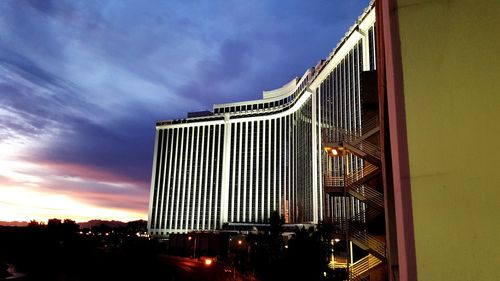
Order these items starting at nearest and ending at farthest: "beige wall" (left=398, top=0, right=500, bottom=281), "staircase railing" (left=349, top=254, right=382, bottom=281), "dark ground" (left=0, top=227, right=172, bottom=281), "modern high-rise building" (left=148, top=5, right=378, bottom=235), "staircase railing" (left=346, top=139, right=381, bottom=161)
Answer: "beige wall" (left=398, top=0, right=500, bottom=281) < "staircase railing" (left=346, top=139, right=381, bottom=161) < "staircase railing" (left=349, top=254, right=382, bottom=281) < "dark ground" (left=0, top=227, right=172, bottom=281) < "modern high-rise building" (left=148, top=5, right=378, bottom=235)

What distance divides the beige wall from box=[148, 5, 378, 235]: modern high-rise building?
68463 mm

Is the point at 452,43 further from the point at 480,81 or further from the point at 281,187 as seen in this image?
the point at 281,187

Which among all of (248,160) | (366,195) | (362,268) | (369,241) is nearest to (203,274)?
(362,268)

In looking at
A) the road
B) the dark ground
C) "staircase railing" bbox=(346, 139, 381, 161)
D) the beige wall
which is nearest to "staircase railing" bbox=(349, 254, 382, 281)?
"staircase railing" bbox=(346, 139, 381, 161)

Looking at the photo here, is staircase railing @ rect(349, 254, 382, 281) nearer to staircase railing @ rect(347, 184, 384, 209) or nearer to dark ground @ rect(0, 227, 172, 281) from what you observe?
staircase railing @ rect(347, 184, 384, 209)

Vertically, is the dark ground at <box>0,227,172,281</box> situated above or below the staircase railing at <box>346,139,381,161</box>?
below

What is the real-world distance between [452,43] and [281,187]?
11054cm

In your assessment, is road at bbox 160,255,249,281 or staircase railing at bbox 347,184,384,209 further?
road at bbox 160,255,249,281

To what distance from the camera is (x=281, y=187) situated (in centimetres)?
11275

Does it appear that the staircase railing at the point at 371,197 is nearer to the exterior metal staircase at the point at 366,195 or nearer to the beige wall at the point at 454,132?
the exterior metal staircase at the point at 366,195

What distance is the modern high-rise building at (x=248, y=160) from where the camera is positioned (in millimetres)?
84500

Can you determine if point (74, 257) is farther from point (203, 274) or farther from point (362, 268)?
point (362, 268)

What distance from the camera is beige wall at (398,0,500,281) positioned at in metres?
3.25

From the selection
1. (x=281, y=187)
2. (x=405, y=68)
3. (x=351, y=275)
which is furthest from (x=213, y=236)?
(x=405, y=68)
